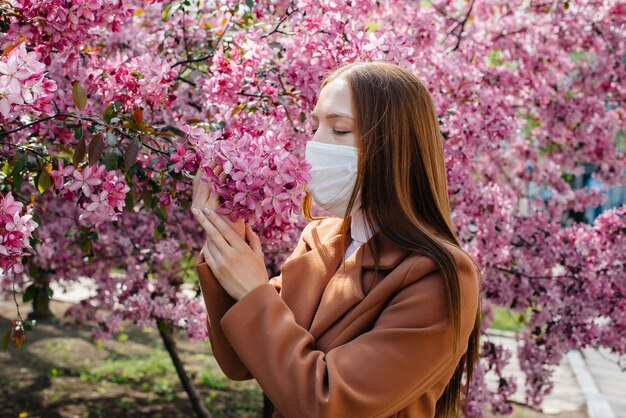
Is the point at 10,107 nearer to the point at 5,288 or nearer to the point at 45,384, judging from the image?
the point at 5,288

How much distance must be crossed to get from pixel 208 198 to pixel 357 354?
1.74ft

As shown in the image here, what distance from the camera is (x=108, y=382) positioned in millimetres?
7066

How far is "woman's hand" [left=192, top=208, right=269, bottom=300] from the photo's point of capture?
1817 mm

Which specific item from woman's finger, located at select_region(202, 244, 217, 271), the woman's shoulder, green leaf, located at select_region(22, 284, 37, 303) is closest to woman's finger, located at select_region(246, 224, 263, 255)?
woman's finger, located at select_region(202, 244, 217, 271)

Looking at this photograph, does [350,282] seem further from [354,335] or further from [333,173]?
[333,173]

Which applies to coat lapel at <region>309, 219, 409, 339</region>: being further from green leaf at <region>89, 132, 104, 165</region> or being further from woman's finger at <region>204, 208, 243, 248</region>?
green leaf at <region>89, 132, 104, 165</region>

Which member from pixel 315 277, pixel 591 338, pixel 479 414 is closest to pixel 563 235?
pixel 591 338

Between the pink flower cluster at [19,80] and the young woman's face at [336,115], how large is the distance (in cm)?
71

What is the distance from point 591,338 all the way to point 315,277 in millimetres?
3363

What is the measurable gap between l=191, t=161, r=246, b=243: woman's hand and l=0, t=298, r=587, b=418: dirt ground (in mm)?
4175

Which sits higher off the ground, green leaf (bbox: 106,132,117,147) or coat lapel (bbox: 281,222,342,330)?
green leaf (bbox: 106,132,117,147)

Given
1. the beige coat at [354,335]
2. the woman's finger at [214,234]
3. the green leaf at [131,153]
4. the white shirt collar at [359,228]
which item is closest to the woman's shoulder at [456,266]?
the beige coat at [354,335]

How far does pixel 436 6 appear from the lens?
5523mm

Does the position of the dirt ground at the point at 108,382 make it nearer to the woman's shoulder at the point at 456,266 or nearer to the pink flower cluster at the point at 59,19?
the pink flower cluster at the point at 59,19
